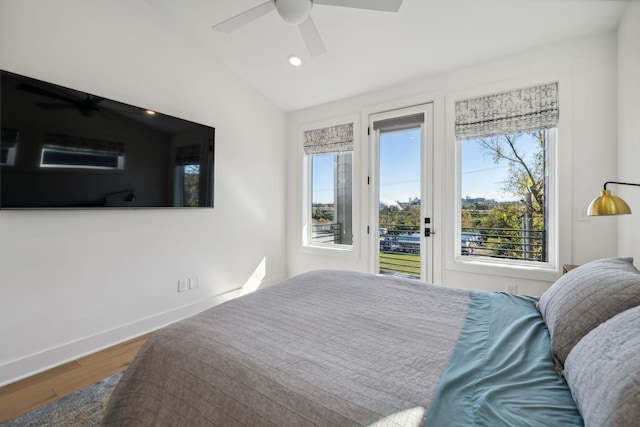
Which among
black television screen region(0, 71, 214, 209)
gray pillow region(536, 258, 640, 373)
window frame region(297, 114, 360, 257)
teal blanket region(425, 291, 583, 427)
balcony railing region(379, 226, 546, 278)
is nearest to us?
teal blanket region(425, 291, 583, 427)

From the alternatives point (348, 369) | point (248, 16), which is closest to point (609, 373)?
point (348, 369)

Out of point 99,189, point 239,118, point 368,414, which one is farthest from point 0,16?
point 368,414

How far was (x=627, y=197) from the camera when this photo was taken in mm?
2080

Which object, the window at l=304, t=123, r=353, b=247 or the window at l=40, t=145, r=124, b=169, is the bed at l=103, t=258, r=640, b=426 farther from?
the window at l=304, t=123, r=353, b=247

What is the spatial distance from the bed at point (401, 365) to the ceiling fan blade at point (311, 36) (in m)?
1.92

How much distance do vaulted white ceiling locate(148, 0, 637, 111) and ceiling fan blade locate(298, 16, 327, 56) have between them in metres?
0.37

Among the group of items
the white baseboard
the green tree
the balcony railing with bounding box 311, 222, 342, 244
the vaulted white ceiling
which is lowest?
the white baseboard

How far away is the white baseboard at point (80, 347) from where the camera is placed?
195cm

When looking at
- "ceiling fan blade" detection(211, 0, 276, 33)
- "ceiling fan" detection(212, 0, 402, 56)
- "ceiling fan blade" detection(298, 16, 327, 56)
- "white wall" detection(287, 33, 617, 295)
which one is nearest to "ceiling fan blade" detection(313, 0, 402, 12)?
"ceiling fan" detection(212, 0, 402, 56)

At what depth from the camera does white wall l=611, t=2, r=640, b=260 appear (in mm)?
1890

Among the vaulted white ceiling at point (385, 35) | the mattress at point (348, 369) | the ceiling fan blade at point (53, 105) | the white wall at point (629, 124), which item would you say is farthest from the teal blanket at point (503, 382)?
the ceiling fan blade at point (53, 105)

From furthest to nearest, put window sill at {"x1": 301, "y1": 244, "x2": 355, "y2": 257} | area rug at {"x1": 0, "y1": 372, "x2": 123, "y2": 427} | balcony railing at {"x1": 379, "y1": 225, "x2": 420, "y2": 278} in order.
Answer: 1. window sill at {"x1": 301, "y1": 244, "x2": 355, "y2": 257}
2. balcony railing at {"x1": 379, "y1": 225, "x2": 420, "y2": 278}
3. area rug at {"x1": 0, "y1": 372, "x2": 123, "y2": 427}

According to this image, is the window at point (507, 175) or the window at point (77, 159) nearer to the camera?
the window at point (77, 159)

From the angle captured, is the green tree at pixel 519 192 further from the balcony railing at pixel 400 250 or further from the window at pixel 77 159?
the window at pixel 77 159
